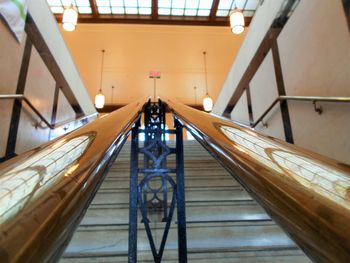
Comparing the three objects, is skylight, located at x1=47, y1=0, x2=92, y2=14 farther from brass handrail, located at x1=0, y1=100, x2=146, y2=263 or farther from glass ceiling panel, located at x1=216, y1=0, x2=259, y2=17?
brass handrail, located at x1=0, y1=100, x2=146, y2=263

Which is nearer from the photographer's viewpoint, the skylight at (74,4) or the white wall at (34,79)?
the white wall at (34,79)

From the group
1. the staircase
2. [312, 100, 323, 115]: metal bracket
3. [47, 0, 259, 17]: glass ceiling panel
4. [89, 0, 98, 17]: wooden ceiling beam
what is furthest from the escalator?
[89, 0, 98, 17]: wooden ceiling beam

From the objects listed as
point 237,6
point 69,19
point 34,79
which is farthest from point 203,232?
point 237,6

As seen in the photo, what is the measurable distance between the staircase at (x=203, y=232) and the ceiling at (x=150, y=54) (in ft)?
16.3

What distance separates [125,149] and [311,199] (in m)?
3.60

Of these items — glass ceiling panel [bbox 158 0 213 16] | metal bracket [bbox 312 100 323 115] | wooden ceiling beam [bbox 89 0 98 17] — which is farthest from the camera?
glass ceiling panel [bbox 158 0 213 16]

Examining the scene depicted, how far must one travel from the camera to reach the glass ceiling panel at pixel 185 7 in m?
5.80

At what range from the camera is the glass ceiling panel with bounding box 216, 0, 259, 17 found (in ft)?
18.8

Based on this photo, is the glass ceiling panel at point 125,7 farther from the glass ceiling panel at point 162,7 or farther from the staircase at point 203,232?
the staircase at point 203,232

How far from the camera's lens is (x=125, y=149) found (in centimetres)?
382

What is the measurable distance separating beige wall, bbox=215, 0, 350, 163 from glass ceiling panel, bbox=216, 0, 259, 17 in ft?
9.01

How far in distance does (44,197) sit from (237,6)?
6.36 metres

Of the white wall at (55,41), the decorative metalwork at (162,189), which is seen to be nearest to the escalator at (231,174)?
the decorative metalwork at (162,189)

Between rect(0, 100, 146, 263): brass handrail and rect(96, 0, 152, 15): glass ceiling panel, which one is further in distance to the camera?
rect(96, 0, 152, 15): glass ceiling panel
